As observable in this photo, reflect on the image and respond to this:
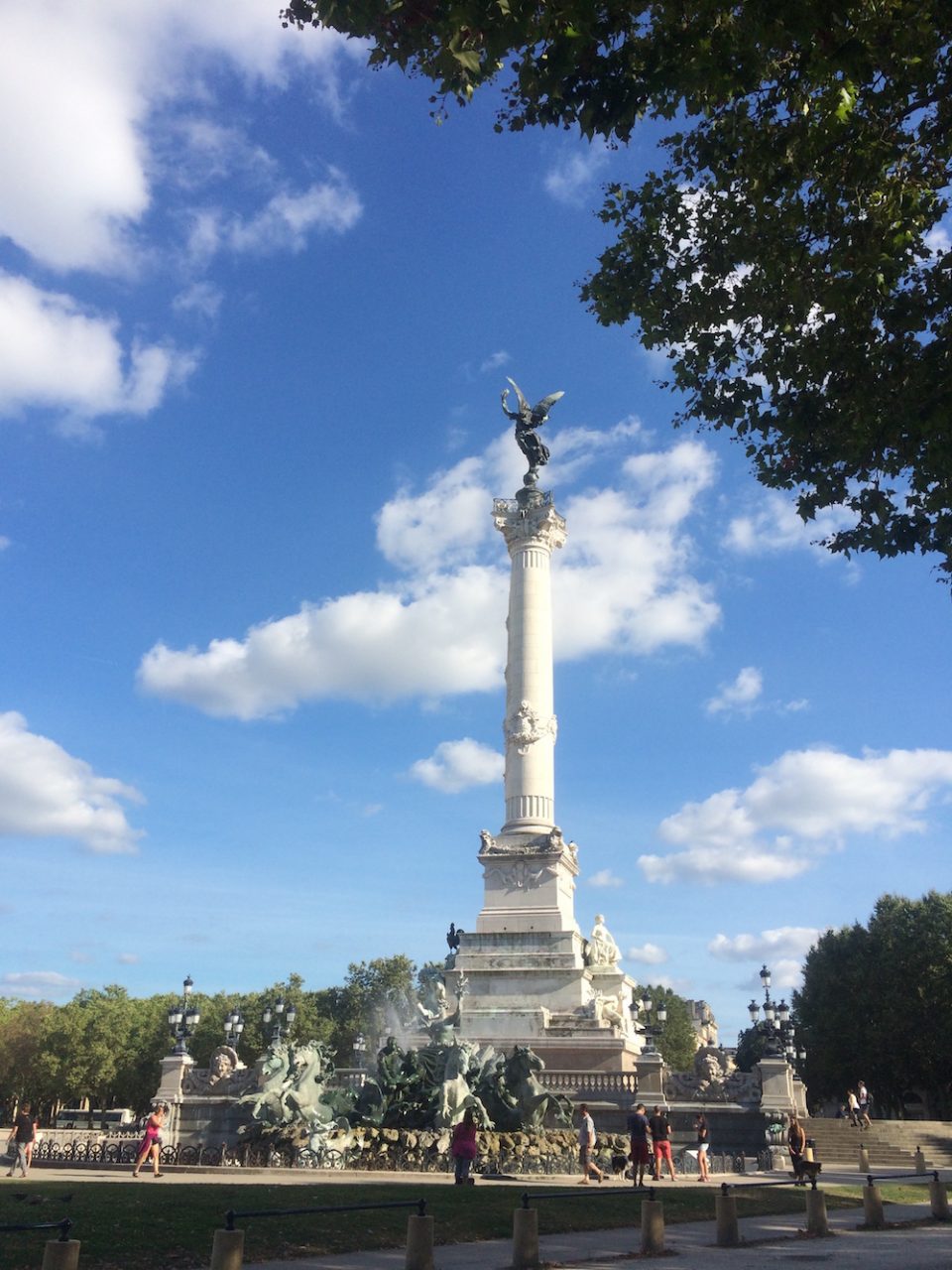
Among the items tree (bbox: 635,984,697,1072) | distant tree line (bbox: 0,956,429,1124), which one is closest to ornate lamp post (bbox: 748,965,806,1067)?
distant tree line (bbox: 0,956,429,1124)

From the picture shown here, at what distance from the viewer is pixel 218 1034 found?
77500 millimetres

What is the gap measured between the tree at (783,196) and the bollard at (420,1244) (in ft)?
33.9

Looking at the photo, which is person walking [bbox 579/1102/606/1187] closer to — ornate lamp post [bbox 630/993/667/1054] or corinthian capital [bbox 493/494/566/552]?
ornate lamp post [bbox 630/993/667/1054]

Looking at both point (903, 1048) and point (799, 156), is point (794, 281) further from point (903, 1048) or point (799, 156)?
point (903, 1048)

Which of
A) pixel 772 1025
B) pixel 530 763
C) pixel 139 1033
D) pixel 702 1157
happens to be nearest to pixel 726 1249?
pixel 702 1157

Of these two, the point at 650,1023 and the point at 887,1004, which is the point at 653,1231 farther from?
the point at 887,1004

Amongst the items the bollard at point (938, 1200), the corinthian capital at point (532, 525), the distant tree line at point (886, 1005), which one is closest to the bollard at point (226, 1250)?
the bollard at point (938, 1200)

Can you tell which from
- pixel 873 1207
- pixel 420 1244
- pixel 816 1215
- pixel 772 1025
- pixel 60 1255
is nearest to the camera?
pixel 60 1255

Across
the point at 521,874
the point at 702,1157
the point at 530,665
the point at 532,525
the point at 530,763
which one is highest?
the point at 532,525

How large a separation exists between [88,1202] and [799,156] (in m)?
16.3

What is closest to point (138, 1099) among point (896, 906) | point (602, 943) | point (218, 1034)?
point (218, 1034)

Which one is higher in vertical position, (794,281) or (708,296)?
(708,296)

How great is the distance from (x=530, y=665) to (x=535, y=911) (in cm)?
1096

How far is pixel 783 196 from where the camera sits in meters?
13.2
